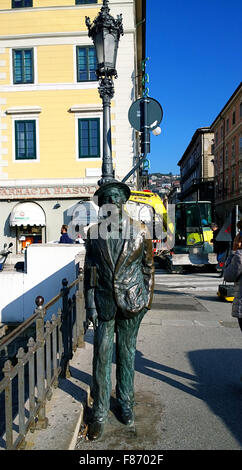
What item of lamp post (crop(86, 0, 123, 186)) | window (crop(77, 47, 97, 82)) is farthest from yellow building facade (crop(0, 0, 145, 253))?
lamp post (crop(86, 0, 123, 186))

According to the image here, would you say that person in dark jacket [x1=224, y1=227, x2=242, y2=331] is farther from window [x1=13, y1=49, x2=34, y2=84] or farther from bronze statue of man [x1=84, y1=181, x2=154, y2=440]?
window [x1=13, y1=49, x2=34, y2=84]

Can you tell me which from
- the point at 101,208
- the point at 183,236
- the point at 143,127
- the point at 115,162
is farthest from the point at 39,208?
the point at 101,208

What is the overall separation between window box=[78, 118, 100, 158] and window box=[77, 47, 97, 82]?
1973 millimetres

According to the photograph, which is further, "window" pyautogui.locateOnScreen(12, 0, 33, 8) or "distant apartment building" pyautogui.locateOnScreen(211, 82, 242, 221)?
"distant apartment building" pyautogui.locateOnScreen(211, 82, 242, 221)

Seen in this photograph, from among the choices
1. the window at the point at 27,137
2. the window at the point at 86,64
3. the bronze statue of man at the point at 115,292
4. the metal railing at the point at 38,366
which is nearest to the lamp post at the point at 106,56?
the metal railing at the point at 38,366

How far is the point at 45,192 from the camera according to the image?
17.4 meters

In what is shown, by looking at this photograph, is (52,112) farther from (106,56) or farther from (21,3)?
(106,56)

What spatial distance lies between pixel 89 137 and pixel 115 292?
15.1m

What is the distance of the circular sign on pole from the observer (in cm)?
620

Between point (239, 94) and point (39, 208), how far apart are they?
1180 inches

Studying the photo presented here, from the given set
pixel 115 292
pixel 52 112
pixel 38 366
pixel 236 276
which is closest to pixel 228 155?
pixel 52 112

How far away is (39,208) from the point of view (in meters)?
17.5

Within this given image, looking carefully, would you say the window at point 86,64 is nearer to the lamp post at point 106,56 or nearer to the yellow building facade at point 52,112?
the yellow building facade at point 52,112

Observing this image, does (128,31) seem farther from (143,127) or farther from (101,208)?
(101,208)
